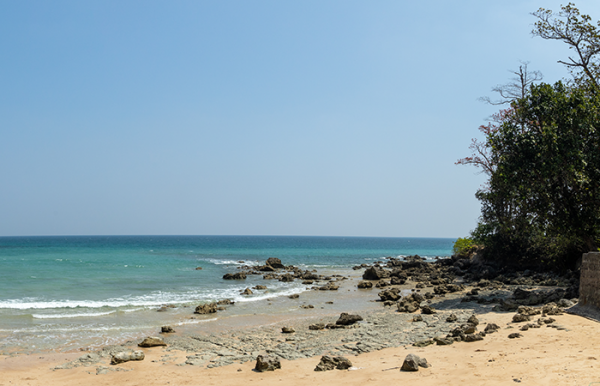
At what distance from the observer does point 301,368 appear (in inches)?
387

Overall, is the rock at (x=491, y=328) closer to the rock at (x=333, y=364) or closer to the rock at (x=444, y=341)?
the rock at (x=444, y=341)

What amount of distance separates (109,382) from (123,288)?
59.4 feet

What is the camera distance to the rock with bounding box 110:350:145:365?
10883 mm

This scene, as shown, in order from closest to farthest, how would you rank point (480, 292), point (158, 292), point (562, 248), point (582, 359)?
point (582, 359), point (480, 292), point (562, 248), point (158, 292)

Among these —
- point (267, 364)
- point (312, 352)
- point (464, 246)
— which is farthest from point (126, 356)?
point (464, 246)

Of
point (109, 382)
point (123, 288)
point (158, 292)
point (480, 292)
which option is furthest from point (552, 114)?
point (123, 288)

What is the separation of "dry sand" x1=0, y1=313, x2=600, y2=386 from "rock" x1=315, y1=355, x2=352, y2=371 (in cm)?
20

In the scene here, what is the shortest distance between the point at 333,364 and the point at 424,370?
2.08 metres

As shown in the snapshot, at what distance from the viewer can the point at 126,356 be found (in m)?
11.0

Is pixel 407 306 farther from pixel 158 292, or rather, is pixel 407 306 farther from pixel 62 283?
pixel 62 283

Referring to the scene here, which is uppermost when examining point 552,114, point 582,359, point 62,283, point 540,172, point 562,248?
point 552,114

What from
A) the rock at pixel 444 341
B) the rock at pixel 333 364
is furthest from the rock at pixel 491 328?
the rock at pixel 333 364

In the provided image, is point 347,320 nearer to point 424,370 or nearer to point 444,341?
point 444,341

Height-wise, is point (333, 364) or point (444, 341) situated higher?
point (444, 341)
